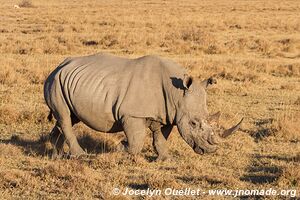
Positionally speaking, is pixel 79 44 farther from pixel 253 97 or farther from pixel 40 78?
pixel 253 97

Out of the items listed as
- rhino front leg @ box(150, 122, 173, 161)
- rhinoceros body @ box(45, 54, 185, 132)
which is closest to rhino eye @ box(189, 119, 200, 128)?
rhinoceros body @ box(45, 54, 185, 132)

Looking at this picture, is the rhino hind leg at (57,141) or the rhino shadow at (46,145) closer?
the rhino hind leg at (57,141)

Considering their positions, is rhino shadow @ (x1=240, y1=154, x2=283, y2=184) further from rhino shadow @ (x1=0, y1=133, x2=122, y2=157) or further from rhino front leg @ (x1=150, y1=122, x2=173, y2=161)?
rhino shadow @ (x1=0, y1=133, x2=122, y2=157)

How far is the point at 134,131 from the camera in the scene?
819cm

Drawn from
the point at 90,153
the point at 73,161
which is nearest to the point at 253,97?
the point at 90,153

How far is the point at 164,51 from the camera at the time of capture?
22812 mm

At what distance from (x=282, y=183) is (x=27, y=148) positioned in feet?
12.3

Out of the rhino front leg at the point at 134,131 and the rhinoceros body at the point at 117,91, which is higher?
the rhinoceros body at the point at 117,91

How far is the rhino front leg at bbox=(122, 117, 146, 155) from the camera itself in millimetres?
8148

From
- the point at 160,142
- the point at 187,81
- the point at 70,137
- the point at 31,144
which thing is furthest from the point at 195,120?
the point at 31,144

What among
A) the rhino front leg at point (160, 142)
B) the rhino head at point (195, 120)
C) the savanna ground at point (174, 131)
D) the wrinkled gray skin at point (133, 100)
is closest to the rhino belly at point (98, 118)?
the wrinkled gray skin at point (133, 100)

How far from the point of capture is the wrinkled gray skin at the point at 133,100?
8.16m

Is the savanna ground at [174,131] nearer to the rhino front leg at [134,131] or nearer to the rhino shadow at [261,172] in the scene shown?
the rhino shadow at [261,172]

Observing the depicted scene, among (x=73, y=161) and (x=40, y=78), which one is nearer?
(x=73, y=161)
